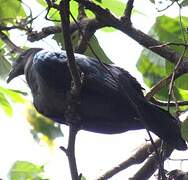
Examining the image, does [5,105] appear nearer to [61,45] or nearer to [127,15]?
[61,45]

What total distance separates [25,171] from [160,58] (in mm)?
958

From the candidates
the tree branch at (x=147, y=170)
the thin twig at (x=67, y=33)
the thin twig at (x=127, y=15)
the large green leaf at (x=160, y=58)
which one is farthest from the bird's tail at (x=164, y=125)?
the thin twig at (x=67, y=33)

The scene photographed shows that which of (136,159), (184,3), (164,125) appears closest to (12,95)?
(136,159)

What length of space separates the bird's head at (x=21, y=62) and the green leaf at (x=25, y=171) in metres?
0.70

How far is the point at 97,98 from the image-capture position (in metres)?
3.19

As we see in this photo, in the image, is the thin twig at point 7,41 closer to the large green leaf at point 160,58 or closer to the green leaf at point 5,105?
the green leaf at point 5,105

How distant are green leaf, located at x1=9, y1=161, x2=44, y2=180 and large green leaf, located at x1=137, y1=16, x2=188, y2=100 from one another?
0.79 m

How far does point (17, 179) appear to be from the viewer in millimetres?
3156

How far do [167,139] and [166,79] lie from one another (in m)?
0.40

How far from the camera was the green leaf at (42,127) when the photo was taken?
3.18 meters

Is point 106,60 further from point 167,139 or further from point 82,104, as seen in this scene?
point 167,139

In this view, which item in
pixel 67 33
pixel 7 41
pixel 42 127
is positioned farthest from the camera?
pixel 7 41

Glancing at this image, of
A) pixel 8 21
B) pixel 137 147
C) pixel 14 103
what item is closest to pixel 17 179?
pixel 14 103

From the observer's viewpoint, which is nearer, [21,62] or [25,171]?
[25,171]
